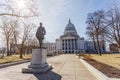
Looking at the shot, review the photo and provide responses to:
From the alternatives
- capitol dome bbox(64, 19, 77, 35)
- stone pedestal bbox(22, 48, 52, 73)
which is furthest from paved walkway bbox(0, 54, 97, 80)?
capitol dome bbox(64, 19, 77, 35)

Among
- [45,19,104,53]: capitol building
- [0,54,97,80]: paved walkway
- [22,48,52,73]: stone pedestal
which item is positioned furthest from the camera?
[45,19,104,53]: capitol building

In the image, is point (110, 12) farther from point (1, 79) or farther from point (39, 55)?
point (1, 79)

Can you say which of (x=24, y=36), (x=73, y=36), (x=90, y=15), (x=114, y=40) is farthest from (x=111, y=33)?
(x=73, y=36)

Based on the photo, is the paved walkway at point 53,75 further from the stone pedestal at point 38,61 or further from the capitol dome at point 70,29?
the capitol dome at point 70,29

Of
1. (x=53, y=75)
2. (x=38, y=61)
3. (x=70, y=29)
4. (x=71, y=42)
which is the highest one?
(x=70, y=29)

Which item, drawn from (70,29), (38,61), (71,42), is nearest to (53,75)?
(38,61)

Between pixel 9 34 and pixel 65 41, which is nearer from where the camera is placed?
pixel 9 34

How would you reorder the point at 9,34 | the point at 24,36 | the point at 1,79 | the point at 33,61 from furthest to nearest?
1. the point at 9,34
2. the point at 24,36
3. the point at 33,61
4. the point at 1,79

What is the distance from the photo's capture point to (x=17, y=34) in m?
43.9

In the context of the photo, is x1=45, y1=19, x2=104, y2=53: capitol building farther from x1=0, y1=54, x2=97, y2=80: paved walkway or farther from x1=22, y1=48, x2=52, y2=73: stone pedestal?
x1=22, y1=48, x2=52, y2=73: stone pedestal

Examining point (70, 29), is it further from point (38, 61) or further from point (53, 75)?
point (53, 75)

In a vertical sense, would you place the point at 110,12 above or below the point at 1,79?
above

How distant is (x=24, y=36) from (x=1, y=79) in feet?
108

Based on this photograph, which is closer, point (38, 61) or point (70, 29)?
point (38, 61)
